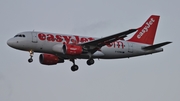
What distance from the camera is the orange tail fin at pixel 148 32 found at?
245 feet

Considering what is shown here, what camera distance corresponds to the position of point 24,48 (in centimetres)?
6575

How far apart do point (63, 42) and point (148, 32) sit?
46.4 feet

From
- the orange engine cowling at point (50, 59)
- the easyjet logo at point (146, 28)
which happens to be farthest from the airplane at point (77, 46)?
the easyjet logo at point (146, 28)

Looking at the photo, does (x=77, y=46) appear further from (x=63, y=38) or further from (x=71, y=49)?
(x=63, y=38)

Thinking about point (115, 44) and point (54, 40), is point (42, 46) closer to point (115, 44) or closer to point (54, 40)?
point (54, 40)

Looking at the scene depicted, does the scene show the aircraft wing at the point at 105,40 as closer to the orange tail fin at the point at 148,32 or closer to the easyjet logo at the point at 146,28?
the orange tail fin at the point at 148,32

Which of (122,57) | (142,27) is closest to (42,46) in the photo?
(122,57)

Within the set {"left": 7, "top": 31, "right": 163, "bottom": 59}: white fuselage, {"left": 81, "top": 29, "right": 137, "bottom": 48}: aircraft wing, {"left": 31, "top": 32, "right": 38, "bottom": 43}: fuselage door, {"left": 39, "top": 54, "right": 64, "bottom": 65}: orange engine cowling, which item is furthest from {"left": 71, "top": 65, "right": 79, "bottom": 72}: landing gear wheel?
{"left": 31, "top": 32, "right": 38, "bottom": 43}: fuselage door

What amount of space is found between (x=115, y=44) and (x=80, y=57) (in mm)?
5142

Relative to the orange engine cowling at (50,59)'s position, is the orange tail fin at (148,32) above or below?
above

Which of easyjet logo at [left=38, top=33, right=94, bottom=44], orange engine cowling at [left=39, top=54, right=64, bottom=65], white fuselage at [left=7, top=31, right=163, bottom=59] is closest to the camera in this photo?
white fuselage at [left=7, top=31, right=163, bottom=59]

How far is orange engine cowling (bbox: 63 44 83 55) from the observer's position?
66.0 meters

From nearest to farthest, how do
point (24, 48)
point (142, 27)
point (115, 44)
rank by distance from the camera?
point (24, 48)
point (115, 44)
point (142, 27)

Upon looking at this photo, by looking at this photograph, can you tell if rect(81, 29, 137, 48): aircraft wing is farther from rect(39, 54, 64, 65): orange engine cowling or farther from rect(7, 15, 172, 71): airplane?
rect(39, 54, 64, 65): orange engine cowling
